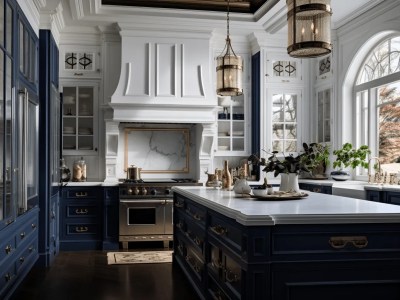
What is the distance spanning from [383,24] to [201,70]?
2.35m

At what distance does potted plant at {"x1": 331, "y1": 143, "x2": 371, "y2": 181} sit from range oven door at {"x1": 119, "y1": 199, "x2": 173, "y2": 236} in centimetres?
219

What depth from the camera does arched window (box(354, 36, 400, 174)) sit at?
18.0 ft

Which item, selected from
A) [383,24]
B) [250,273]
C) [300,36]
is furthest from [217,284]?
[383,24]

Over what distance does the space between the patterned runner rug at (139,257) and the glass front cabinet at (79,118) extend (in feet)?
5.30

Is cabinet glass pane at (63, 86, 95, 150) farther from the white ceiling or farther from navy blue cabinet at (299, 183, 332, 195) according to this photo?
the white ceiling

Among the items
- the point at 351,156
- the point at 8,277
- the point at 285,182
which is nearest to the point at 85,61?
the point at 8,277

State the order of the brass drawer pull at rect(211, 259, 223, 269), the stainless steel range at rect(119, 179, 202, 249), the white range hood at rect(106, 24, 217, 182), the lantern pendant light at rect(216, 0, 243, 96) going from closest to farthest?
the brass drawer pull at rect(211, 259, 223, 269)
the lantern pendant light at rect(216, 0, 243, 96)
the stainless steel range at rect(119, 179, 202, 249)
the white range hood at rect(106, 24, 217, 182)

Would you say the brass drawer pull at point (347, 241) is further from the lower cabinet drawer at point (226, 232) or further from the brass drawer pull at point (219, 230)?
the brass drawer pull at point (219, 230)

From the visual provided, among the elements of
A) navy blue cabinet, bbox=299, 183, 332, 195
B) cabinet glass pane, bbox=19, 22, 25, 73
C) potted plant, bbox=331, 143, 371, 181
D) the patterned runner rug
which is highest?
cabinet glass pane, bbox=19, 22, 25, 73

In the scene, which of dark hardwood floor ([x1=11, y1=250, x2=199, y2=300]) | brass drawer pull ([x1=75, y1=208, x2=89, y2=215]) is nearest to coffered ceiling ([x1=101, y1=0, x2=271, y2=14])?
brass drawer pull ([x1=75, y1=208, x2=89, y2=215])

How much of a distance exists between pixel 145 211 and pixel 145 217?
0.26 ft

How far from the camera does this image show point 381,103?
5793 mm

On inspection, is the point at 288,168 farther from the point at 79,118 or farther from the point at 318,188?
the point at 79,118

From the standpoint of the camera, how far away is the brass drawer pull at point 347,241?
245cm
